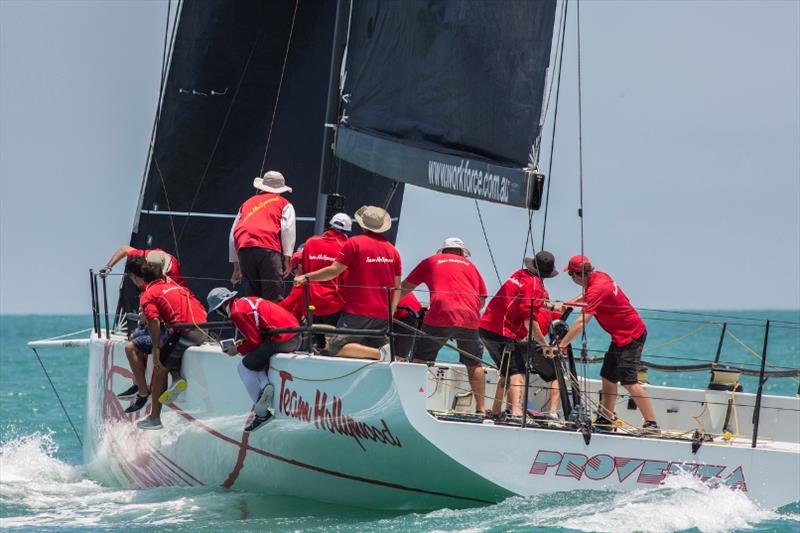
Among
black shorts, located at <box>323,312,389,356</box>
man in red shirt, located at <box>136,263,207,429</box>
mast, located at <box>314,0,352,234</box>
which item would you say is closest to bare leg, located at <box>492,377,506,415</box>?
black shorts, located at <box>323,312,389,356</box>

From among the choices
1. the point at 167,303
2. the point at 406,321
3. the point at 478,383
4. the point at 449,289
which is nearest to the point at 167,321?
the point at 167,303

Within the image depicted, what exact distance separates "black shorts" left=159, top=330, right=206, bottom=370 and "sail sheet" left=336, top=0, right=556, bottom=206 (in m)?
1.87

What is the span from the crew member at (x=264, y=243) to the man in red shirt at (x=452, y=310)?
116 cm

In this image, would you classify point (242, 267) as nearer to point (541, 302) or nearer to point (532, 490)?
point (541, 302)

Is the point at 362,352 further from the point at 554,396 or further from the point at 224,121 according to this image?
the point at 224,121

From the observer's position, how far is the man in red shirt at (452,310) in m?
9.64

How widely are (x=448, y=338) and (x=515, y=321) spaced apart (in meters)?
0.63

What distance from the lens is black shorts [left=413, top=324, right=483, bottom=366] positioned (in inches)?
378

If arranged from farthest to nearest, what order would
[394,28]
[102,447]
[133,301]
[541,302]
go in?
[133,301] → [102,447] → [394,28] → [541,302]

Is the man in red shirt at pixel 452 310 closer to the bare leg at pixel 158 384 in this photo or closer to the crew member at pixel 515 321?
the crew member at pixel 515 321

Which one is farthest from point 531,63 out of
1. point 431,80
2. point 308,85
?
point 308,85

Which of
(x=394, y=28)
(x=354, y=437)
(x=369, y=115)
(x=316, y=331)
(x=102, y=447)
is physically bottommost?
(x=102, y=447)

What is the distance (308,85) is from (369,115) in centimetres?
311

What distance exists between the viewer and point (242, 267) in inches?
412
